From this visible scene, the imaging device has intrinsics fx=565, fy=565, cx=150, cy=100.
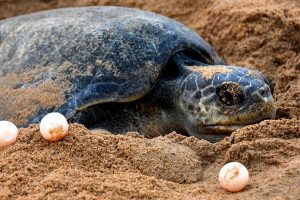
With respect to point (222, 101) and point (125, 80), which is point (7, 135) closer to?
point (125, 80)

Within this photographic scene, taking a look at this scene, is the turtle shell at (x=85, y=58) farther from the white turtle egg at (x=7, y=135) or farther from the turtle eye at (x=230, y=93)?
the white turtle egg at (x=7, y=135)

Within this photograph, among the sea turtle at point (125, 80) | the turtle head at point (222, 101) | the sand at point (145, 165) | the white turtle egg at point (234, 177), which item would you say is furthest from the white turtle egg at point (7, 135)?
the turtle head at point (222, 101)

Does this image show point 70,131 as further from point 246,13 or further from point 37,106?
point 246,13

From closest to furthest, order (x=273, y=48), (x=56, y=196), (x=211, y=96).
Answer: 1. (x=56, y=196)
2. (x=211, y=96)
3. (x=273, y=48)

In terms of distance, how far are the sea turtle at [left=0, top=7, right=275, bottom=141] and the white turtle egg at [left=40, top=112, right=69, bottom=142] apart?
26.2 inches

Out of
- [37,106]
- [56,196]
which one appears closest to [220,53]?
[37,106]

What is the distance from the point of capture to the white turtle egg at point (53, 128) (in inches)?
81.6

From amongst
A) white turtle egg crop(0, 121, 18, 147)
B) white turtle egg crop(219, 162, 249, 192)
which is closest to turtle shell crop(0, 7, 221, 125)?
white turtle egg crop(0, 121, 18, 147)

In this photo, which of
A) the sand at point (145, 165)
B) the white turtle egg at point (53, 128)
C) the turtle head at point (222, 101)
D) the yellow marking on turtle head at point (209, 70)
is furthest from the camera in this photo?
the yellow marking on turtle head at point (209, 70)

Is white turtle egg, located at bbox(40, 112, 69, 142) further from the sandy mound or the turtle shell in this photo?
the turtle shell

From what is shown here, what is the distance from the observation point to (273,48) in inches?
147

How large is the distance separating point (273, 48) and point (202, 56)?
0.65 meters

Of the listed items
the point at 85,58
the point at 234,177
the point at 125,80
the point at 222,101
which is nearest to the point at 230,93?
the point at 222,101

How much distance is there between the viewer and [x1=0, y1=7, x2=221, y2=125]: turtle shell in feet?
9.35
